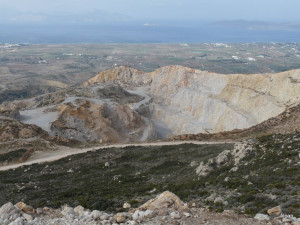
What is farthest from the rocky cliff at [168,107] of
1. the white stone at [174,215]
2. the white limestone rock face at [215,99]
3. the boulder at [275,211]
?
the boulder at [275,211]

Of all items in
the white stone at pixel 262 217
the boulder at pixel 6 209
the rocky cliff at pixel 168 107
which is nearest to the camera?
the white stone at pixel 262 217

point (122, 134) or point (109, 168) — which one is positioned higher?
point (109, 168)

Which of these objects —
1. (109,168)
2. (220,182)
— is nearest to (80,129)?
(109,168)

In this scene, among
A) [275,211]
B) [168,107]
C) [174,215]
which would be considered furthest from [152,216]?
[168,107]

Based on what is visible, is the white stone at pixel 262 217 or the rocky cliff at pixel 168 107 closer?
the white stone at pixel 262 217

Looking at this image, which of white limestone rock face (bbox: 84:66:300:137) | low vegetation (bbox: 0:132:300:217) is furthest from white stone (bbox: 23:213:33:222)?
white limestone rock face (bbox: 84:66:300:137)

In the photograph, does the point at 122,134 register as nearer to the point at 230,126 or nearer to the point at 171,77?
the point at 230,126

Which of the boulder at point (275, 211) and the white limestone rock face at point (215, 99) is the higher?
the boulder at point (275, 211)

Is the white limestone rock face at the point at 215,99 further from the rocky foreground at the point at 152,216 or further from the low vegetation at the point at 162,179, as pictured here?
the rocky foreground at the point at 152,216
